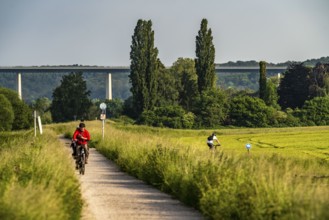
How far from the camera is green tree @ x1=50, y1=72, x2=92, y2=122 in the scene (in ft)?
382

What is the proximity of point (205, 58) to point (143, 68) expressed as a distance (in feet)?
26.3

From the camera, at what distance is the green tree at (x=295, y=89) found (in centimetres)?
11338

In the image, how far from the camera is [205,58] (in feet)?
323

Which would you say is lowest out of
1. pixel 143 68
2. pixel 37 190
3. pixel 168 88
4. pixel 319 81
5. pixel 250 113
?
pixel 250 113

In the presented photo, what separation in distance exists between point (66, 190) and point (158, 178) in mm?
6428

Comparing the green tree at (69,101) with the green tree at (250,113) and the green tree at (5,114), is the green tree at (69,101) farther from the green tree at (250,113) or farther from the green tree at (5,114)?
the green tree at (250,113)

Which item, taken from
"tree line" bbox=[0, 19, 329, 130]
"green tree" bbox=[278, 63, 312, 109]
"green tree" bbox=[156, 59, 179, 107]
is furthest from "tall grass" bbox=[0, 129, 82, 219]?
"green tree" bbox=[156, 59, 179, 107]

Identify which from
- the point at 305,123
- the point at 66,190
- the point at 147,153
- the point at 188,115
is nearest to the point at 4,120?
the point at 188,115

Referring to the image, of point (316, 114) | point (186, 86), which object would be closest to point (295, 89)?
point (186, 86)

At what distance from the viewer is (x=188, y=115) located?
325 ft

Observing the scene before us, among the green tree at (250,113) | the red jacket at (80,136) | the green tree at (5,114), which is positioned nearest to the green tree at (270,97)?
the green tree at (250,113)

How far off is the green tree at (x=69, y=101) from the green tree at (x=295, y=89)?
29.6 metres

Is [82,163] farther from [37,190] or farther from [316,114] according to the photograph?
[316,114]

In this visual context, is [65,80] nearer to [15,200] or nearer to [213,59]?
[213,59]
